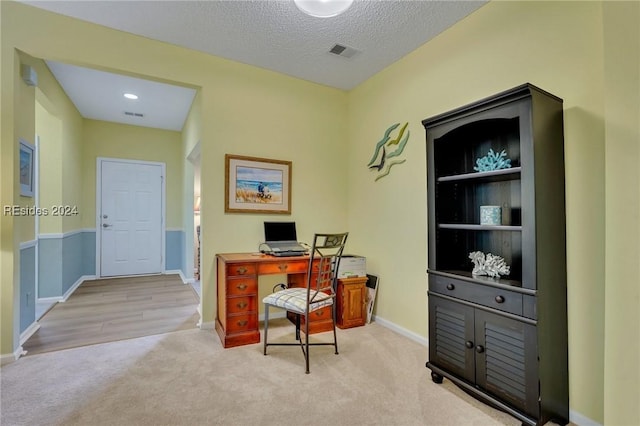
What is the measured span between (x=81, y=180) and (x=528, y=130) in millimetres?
6213

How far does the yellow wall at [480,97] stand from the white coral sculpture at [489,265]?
0.34 metres

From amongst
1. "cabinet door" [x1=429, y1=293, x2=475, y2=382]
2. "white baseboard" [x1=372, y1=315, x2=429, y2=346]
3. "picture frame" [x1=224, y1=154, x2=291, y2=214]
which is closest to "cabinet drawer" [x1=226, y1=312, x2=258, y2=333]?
"picture frame" [x1=224, y1=154, x2=291, y2=214]

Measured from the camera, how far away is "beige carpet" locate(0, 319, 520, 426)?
176cm

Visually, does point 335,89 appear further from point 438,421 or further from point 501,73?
point 438,421

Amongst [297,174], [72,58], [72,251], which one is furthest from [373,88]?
[72,251]

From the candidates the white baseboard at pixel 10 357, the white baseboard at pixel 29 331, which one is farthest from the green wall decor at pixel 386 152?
the white baseboard at pixel 29 331

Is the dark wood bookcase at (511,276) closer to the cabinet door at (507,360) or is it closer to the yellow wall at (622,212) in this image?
the cabinet door at (507,360)

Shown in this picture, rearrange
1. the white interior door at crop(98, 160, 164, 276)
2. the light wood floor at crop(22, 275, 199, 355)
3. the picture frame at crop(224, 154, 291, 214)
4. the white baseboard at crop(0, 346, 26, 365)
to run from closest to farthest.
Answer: the white baseboard at crop(0, 346, 26, 365)
the light wood floor at crop(22, 275, 199, 355)
the picture frame at crop(224, 154, 291, 214)
the white interior door at crop(98, 160, 164, 276)

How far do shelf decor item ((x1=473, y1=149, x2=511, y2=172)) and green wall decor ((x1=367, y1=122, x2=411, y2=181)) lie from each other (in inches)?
38.2

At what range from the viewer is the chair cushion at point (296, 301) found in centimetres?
245

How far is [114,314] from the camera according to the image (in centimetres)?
353

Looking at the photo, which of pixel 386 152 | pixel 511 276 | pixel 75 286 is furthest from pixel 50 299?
pixel 511 276

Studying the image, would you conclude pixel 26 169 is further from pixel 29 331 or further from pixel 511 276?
pixel 511 276

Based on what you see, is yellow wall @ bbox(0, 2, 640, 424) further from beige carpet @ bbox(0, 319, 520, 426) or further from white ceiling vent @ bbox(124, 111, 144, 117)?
white ceiling vent @ bbox(124, 111, 144, 117)
